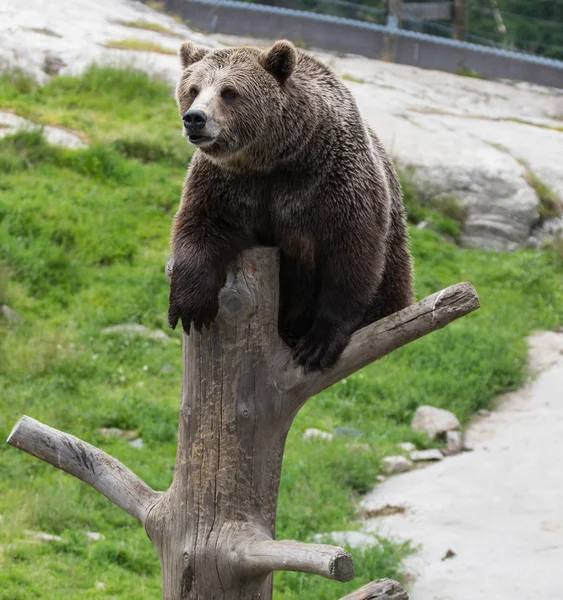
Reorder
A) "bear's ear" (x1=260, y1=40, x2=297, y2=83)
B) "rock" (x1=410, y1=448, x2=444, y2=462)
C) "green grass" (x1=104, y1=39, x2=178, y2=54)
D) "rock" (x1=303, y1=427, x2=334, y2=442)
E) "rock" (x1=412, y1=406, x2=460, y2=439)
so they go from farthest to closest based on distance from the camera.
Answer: "green grass" (x1=104, y1=39, x2=178, y2=54)
"rock" (x1=412, y1=406, x2=460, y2=439)
"rock" (x1=410, y1=448, x2=444, y2=462)
"rock" (x1=303, y1=427, x2=334, y2=442)
"bear's ear" (x1=260, y1=40, x2=297, y2=83)

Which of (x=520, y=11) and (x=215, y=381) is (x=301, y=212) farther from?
(x=520, y=11)

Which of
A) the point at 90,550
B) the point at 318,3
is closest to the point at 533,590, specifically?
the point at 90,550

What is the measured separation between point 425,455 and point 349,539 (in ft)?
5.55

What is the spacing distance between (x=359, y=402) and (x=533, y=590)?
2732mm

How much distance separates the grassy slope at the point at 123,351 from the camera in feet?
19.1

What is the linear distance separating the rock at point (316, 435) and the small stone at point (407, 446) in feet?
1.83

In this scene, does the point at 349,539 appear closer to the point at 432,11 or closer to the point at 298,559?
the point at 298,559

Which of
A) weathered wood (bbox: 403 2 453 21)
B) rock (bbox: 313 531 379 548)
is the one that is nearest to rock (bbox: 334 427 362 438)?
rock (bbox: 313 531 379 548)

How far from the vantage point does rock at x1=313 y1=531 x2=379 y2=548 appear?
5.93m

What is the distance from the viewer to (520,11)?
17.5 meters

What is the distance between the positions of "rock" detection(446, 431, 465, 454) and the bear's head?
453cm

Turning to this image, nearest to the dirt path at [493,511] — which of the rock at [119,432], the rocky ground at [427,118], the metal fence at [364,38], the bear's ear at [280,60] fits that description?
the rock at [119,432]

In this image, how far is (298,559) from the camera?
304 centimetres

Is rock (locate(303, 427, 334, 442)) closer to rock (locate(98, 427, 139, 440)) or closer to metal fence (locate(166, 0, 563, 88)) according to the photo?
rock (locate(98, 427, 139, 440))
